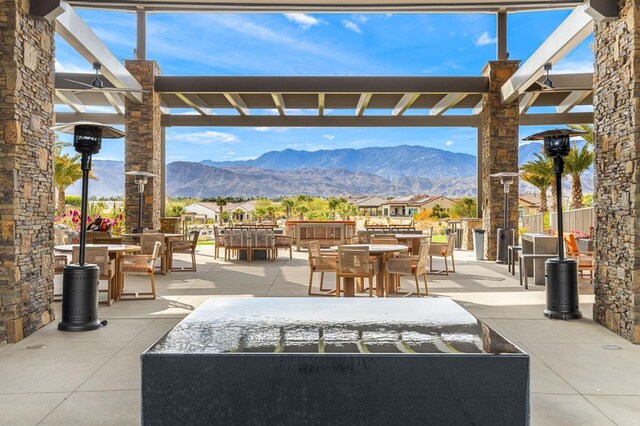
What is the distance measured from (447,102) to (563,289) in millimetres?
8459

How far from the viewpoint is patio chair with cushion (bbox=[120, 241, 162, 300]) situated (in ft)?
23.2

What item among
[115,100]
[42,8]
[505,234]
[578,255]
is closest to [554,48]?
[578,255]

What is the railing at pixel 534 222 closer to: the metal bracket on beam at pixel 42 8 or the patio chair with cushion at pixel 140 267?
the patio chair with cushion at pixel 140 267

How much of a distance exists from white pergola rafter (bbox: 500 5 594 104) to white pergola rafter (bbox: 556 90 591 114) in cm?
248

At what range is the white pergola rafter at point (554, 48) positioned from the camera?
7.07m

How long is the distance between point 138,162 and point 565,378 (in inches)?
412

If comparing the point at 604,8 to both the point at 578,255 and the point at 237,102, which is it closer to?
the point at 578,255

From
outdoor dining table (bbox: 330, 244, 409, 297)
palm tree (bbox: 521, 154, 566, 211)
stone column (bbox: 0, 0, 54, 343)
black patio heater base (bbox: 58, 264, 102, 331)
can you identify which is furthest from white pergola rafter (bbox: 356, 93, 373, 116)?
palm tree (bbox: 521, 154, 566, 211)

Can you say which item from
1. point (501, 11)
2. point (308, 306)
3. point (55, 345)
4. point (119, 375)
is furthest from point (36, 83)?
point (501, 11)

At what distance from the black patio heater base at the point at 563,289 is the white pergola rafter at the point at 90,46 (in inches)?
229

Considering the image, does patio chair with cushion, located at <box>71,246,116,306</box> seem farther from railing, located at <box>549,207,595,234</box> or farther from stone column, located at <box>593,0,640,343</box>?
railing, located at <box>549,207,595,234</box>

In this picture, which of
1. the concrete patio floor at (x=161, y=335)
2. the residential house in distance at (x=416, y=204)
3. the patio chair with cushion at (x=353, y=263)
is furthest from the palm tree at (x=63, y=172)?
the residential house in distance at (x=416, y=204)

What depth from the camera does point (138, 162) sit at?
39.7 ft

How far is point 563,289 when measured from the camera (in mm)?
5820
